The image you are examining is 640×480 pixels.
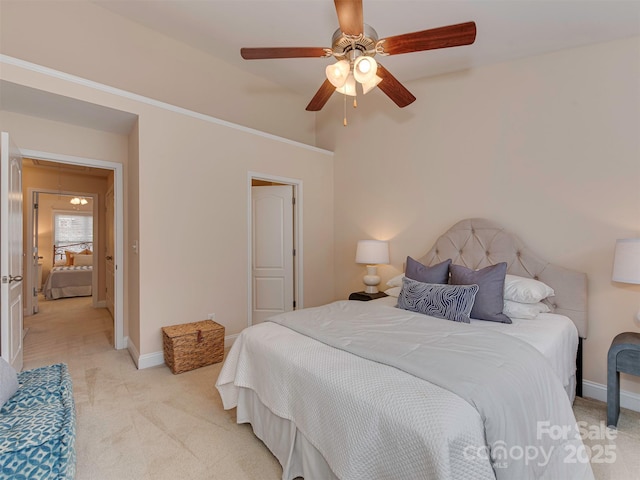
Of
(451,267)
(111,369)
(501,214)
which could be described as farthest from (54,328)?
(501,214)

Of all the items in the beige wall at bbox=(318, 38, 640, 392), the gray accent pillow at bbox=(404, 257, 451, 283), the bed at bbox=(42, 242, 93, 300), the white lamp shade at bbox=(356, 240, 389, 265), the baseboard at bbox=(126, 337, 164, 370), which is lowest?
the baseboard at bbox=(126, 337, 164, 370)

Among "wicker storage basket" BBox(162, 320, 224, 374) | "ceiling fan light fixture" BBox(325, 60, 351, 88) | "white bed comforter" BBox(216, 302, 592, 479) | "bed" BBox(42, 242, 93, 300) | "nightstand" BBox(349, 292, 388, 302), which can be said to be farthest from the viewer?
"bed" BBox(42, 242, 93, 300)

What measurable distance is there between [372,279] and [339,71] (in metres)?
2.38

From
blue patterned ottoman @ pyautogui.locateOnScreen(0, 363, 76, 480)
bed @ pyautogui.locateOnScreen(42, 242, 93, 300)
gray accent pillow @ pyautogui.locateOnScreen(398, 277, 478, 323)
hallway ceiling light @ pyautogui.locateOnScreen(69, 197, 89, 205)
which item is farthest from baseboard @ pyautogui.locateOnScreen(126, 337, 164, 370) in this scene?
hallway ceiling light @ pyautogui.locateOnScreen(69, 197, 89, 205)

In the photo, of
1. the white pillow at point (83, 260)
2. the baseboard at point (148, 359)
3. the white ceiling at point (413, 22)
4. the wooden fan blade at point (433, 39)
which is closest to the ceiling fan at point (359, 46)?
the wooden fan blade at point (433, 39)

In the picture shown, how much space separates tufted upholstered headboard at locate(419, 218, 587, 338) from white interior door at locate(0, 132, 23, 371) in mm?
3586

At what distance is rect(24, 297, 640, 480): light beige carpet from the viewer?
66.9 inches

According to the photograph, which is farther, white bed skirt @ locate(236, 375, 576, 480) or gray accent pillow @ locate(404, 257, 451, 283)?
gray accent pillow @ locate(404, 257, 451, 283)

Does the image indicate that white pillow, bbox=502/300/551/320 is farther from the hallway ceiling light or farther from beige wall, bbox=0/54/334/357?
the hallway ceiling light

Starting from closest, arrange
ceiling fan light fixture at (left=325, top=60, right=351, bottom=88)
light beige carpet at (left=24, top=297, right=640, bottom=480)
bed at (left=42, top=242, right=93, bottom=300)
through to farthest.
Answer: light beige carpet at (left=24, top=297, right=640, bottom=480) < ceiling fan light fixture at (left=325, top=60, right=351, bottom=88) < bed at (left=42, top=242, right=93, bottom=300)

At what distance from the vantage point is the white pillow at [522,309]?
236 cm

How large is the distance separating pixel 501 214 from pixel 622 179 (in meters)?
0.86

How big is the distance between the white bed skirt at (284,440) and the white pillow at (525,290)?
74.1 inches

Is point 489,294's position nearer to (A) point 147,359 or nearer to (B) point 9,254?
(A) point 147,359
